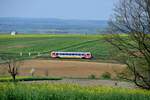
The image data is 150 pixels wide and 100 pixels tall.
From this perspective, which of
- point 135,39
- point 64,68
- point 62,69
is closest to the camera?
point 135,39

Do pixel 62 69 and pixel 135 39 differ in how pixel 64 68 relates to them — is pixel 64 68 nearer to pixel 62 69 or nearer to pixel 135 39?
pixel 62 69

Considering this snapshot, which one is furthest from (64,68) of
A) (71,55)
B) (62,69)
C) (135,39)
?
(135,39)

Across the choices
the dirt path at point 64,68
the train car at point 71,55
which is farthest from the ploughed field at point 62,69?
the train car at point 71,55

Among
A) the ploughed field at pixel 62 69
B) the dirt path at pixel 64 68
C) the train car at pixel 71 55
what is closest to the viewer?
Result: the ploughed field at pixel 62 69

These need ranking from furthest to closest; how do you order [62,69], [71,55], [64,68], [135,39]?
[71,55] < [64,68] < [62,69] < [135,39]

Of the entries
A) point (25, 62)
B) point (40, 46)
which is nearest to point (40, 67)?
point (25, 62)

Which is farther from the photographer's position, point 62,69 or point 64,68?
point 64,68

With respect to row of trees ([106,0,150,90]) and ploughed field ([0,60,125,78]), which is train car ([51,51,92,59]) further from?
row of trees ([106,0,150,90])

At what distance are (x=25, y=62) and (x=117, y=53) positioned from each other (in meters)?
44.3

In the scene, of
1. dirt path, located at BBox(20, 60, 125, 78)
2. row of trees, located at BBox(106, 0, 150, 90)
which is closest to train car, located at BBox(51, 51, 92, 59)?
dirt path, located at BBox(20, 60, 125, 78)

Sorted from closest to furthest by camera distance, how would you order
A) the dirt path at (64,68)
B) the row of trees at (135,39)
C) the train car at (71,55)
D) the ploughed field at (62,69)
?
the row of trees at (135,39), the ploughed field at (62,69), the dirt path at (64,68), the train car at (71,55)

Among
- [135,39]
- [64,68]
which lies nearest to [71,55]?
[64,68]

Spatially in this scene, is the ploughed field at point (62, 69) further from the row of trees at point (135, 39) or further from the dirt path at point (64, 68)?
the row of trees at point (135, 39)

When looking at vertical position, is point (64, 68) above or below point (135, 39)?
below
